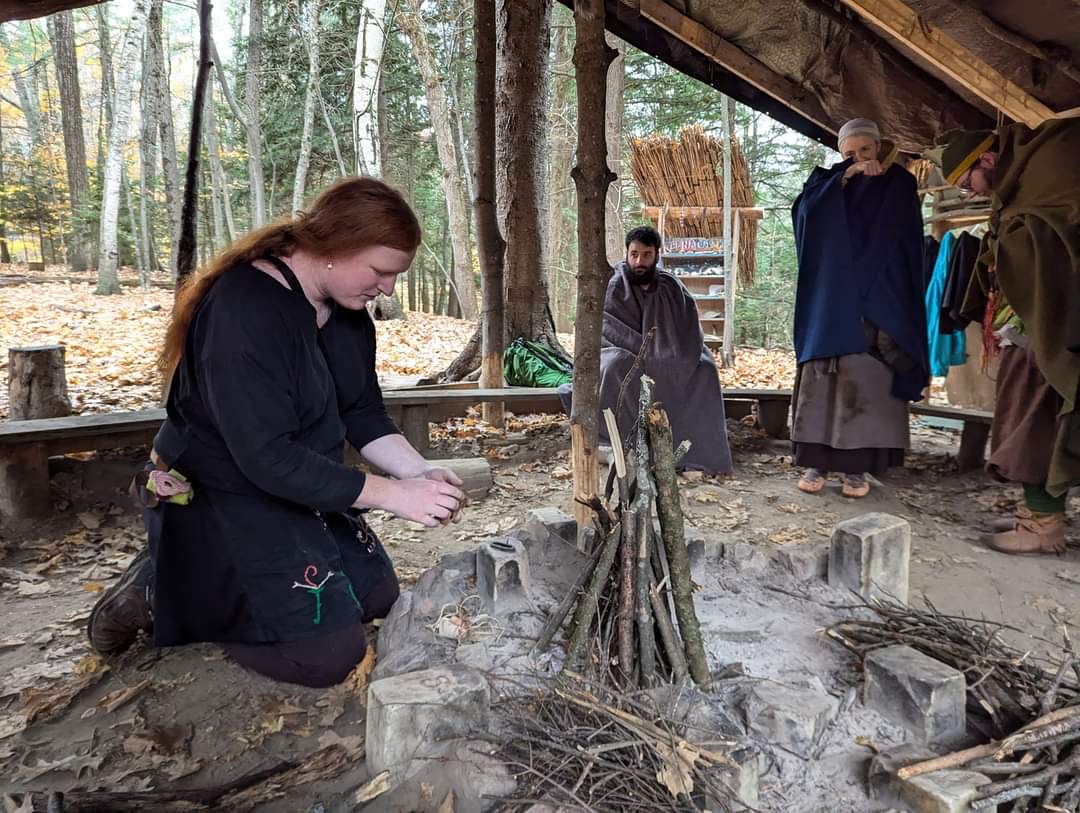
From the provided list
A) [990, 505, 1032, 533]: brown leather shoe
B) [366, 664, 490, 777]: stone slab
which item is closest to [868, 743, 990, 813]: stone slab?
[366, 664, 490, 777]: stone slab

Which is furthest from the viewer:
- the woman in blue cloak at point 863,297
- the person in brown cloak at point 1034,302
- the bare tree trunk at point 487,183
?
the bare tree trunk at point 487,183

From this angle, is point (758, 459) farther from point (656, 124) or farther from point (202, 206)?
point (202, 206)

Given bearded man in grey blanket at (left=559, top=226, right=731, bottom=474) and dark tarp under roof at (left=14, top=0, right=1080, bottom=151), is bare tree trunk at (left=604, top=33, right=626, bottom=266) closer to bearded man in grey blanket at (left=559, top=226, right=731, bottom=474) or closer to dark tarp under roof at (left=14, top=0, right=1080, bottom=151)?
bearded man in grey blanket at (left=559, top=226, right=731, bottom=474)

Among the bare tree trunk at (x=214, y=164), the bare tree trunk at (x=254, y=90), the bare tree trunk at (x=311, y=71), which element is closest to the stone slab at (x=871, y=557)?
the bare tree trunk at (x=311, y=71)

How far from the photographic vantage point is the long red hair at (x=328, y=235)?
204 cm

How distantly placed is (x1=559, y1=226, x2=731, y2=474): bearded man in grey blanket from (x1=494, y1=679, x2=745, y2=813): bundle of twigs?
3151mm

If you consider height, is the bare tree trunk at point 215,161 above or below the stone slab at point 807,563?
above

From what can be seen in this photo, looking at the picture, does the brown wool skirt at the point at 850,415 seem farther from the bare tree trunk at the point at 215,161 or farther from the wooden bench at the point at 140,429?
the bare tree trunk at the point at 215,161

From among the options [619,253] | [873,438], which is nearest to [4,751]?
[873,438]

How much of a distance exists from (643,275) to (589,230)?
189 centimetres

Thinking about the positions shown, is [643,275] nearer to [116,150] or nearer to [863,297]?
[863,297]

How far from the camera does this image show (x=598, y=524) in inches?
78.8

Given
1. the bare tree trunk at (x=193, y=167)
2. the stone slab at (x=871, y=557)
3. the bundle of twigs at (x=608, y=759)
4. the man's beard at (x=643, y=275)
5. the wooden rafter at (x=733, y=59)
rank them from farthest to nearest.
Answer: the man's beard at (x=643, y=275)
the wooden rafter at (x=733, y=59)
the bare tree trunk at (x=193, y=167)
the stone slab at (x=871, y=557)
the bundle of twigs at (x=608, y=759)

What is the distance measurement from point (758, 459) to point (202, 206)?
22876mm
